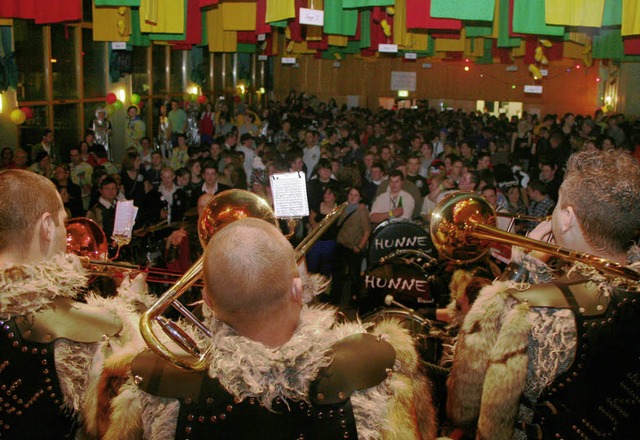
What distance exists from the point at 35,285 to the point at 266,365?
3.00 feet

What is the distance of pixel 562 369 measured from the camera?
2.11m

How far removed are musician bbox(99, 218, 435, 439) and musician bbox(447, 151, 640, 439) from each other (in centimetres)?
51

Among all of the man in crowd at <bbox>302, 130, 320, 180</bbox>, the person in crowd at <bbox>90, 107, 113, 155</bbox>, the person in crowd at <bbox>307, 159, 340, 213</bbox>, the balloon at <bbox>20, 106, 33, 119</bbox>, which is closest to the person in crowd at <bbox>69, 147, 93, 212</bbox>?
the balloon at <bbox>20, 106, 33, 119</bbox>

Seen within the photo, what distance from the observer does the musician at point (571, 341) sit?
2092 mm

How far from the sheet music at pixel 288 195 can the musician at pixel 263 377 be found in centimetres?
195

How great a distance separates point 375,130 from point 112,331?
12563 mm

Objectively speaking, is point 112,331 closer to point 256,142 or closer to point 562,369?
point 562,369

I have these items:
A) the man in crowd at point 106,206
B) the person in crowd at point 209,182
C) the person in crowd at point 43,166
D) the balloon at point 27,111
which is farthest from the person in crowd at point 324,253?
the balloon at point 27,111

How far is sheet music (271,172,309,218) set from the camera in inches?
144

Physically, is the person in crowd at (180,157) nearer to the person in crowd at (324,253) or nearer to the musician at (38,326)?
the person in crowd at (324,253)

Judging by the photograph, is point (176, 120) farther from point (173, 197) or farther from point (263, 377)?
point (263, 377)

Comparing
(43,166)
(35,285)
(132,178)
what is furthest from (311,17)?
(43,166)

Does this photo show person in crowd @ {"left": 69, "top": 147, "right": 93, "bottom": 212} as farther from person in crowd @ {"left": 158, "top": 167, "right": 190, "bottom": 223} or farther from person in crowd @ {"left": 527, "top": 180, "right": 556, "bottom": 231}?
person in crowd @ {"left": 527, "top": 180, "right": 556, "bottom": 231}

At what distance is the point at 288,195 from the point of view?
368 centimetres
